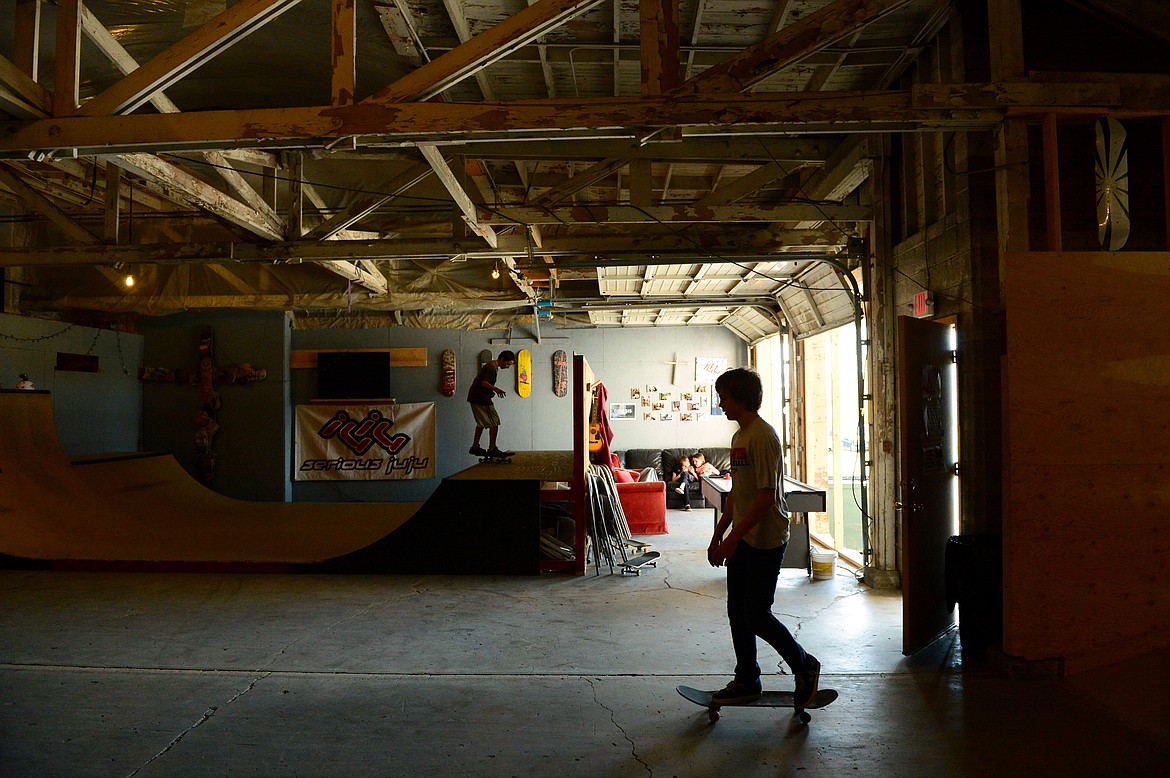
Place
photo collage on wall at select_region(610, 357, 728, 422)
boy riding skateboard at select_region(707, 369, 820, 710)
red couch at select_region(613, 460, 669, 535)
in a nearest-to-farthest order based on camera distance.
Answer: boy riding skateboard at select_region(707, 369, 820, 710) → red couch at select_region(613, 460, 669, 535) → photo collage on wall at select_region(610, 357, 728, 422)

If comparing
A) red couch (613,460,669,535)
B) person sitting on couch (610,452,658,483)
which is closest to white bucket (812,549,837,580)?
red couch (613,460,669,535)

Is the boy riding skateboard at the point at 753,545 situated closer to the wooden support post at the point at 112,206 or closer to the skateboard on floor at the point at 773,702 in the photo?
the skateboard on floor at the point at 773,702

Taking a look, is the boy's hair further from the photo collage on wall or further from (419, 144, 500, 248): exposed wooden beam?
the photo collage on wall

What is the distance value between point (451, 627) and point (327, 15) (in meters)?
4.04

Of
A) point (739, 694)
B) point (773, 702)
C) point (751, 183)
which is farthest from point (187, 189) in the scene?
point (773, 702)

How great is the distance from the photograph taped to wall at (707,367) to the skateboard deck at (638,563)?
6232 mm

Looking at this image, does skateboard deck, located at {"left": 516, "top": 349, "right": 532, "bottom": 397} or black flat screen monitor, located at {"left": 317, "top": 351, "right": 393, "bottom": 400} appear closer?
black flat screen monitor, located at {"left": 317, "top": 351, "right": 393, "bottom": 400}

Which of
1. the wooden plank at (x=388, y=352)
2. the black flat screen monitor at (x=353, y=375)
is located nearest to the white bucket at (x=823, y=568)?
the wooden plank at (x=388, y=352)

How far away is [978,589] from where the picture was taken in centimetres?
425

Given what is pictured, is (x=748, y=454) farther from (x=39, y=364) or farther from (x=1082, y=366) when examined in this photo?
(x=39, y=364)

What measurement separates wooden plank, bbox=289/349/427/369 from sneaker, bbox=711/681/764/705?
31.3 ft

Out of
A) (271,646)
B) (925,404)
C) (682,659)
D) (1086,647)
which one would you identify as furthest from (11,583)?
(1086,647)

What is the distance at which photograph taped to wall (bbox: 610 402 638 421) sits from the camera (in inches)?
520

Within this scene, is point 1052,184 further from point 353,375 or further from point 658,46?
point 353,375
